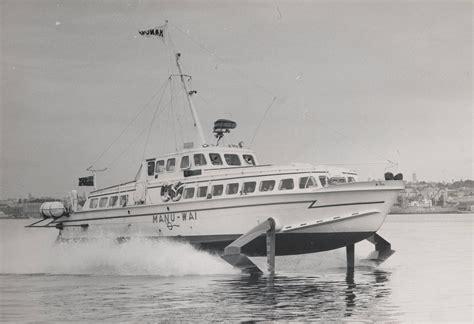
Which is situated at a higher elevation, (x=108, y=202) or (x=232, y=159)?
(x=232, y=159)

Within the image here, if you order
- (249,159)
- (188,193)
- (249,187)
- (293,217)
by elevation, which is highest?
(249,159)

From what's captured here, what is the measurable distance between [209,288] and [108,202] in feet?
38.8

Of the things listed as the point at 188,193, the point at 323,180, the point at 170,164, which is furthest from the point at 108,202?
the point at 323,180

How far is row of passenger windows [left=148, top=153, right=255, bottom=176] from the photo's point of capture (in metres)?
31.2

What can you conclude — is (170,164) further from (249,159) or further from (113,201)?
(113,201)

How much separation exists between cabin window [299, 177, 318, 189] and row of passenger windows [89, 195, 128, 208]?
9.57m

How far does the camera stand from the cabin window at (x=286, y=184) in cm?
2777

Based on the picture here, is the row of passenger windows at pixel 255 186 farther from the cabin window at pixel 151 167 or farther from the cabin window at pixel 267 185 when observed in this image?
the cabin window at pixel 151 167

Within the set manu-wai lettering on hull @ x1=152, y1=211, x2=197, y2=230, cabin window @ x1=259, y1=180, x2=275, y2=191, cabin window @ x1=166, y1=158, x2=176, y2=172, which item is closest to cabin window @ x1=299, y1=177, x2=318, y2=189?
cabin window @ x1=259, y1=180, x2=275, y2=191

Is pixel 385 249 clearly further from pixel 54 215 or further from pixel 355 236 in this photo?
pixel 54 215

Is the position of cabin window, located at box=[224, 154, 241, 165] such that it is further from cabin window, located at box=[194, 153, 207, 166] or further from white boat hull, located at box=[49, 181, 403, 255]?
white boat hull, located at box=[49, 181, 403, 255]

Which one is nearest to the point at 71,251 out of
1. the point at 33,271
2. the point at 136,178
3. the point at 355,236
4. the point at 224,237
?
the point at 33,271

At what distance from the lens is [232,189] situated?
28.8 m

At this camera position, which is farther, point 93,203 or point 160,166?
point 93,203
